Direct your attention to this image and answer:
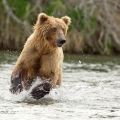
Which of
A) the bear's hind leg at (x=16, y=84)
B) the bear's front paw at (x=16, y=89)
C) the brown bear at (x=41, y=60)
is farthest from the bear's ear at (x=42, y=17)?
the bear's front paw at (x=16, y=89)

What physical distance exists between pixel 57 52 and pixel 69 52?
996cm

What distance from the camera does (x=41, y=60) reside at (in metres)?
7.66

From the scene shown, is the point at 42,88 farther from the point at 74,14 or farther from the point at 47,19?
the point at 74,14

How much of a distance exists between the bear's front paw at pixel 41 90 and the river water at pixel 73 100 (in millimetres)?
79

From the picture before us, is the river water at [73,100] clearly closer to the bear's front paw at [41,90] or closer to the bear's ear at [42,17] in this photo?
the bear's front paw at [41,90]

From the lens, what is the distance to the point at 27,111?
254 inches

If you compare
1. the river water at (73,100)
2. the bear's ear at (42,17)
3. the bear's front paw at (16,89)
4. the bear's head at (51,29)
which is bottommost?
the river water at (73,100)

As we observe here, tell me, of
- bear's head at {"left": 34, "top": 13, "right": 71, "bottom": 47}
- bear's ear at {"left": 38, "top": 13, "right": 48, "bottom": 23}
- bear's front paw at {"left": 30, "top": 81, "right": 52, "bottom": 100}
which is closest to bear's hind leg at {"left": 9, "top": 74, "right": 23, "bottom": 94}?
bear's front paw at {"left": 30, "top": 81, "right": 52, "bottom": 100}

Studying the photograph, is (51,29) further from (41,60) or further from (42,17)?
(41,60)

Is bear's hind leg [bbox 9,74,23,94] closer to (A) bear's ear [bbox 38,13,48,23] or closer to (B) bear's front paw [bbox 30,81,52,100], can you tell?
(B) bear's front paw [bbox 30,81,52,100]

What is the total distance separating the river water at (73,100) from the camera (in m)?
6.30

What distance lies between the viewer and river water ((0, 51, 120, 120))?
20.7 feet

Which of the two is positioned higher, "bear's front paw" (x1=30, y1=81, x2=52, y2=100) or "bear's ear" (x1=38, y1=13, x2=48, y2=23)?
"bear's ear" (x1=38, y1=13, x2=48, y2=23)

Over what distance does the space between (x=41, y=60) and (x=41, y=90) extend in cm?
45
